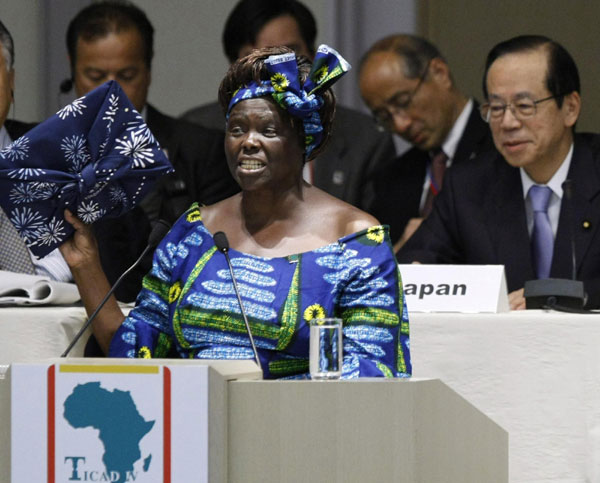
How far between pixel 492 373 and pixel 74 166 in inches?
44.5

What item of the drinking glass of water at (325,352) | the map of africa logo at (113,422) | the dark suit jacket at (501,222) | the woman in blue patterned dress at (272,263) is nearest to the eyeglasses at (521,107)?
the dark suit jacket at (501,222)

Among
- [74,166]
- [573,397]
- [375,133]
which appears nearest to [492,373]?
[573,397]

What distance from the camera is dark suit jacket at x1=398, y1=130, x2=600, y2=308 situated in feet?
12.5

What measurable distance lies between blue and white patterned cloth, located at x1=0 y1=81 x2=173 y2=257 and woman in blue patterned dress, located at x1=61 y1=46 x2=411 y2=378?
5 cm

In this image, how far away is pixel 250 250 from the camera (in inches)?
105

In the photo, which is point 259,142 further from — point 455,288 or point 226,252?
point 455,288

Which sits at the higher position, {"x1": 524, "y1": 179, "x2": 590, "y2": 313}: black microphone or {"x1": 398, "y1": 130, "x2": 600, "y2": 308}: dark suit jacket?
{"x1": 398, "y1": 130, "x2": 600, "y2": 308}: dark suit jacket

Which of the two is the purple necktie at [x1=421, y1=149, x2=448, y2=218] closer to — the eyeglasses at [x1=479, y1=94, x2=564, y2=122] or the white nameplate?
the eyeglasses at [x1=479, y1=94, x2=564, y2=122]

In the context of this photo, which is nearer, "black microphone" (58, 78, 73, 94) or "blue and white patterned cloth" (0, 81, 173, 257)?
"blue and white patterned cloth" (0, 81, 173, 257)

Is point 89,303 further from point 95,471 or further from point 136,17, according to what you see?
point 136,17

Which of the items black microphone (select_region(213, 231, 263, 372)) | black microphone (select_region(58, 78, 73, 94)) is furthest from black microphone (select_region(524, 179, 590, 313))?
black microphone (select_region(58, 78, 73, 94))

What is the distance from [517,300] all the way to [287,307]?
1.17 metres

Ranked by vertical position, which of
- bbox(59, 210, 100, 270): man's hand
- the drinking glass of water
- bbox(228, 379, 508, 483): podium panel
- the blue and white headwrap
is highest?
the blue and white headwrap

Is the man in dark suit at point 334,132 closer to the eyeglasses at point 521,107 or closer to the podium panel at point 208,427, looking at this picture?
the eyeglasses at point 521,107
